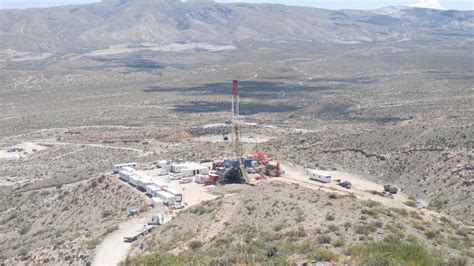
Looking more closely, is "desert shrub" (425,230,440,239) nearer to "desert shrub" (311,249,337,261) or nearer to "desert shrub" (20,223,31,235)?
"desert shrub" (311,249,337,261)

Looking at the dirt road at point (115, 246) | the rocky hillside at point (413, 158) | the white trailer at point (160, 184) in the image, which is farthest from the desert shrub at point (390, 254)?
the white trailer at point (160, 184)

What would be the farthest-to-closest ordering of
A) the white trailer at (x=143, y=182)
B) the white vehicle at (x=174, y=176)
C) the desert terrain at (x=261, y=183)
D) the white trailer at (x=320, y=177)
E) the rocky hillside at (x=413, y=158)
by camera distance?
the white vehicle at (x=174, y=176)
the white trailer at (x=320, y=177)
the white trailer at (x=143, y=182)
the rocky hillside at (x=413, y=158)
the desert terrain at (x=261, y=183)

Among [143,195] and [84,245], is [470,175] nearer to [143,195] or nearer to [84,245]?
[143,195]

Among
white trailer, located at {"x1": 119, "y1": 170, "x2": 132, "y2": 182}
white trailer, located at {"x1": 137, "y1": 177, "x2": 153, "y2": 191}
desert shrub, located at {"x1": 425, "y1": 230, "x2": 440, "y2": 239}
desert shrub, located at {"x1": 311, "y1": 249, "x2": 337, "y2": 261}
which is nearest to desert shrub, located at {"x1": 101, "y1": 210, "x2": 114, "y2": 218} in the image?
white trailer, located at {"x1": 137, "y1": 177, "x2": 153, "y2": 191}

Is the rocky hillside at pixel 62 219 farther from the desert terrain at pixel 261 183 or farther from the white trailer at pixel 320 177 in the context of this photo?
the white trailer at pixel 320 177

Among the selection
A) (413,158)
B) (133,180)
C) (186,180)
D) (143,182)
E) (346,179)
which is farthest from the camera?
(413,158)

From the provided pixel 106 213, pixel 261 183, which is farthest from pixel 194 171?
pixel 106 213

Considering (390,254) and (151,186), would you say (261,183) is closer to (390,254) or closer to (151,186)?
(151,186)
